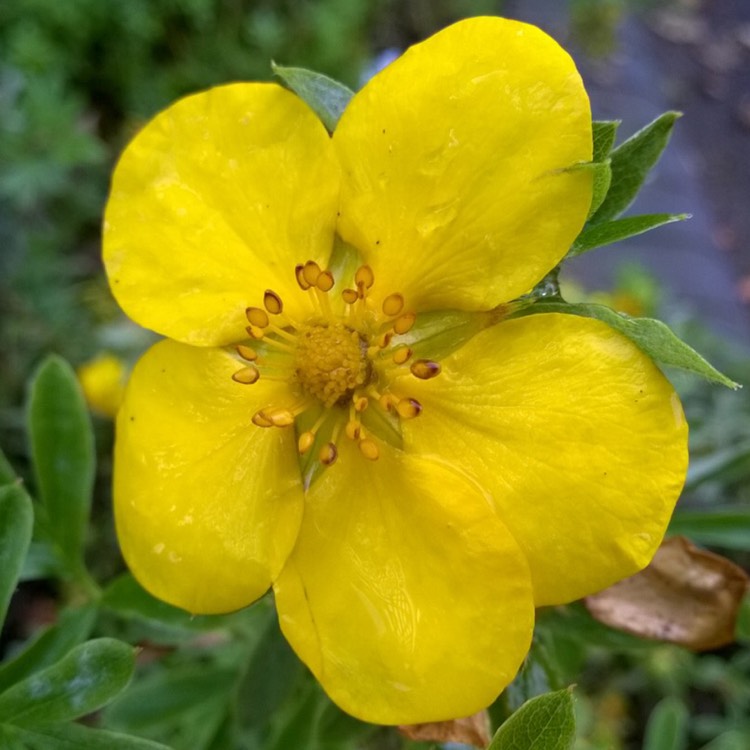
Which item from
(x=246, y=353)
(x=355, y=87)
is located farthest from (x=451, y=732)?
(x=355, y=87)

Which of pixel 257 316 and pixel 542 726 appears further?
pixel 257 316

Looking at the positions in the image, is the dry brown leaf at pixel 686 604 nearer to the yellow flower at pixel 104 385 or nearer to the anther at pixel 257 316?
the anther at pixel 257 316

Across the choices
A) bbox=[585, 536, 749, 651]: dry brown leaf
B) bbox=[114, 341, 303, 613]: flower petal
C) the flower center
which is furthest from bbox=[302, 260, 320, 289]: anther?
bbox=[585, 536, 749, 651]: dry brown leaf

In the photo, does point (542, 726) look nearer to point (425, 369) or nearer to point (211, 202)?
point (425, 369)

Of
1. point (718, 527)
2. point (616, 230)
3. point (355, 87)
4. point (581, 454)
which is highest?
point (616, 230)

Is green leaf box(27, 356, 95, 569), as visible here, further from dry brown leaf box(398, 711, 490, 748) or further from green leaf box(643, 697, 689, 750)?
green leaf box(643, 697, 689, 750)

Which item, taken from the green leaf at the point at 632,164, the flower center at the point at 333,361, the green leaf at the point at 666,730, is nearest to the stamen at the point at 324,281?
the flower center at the point at 333,361
